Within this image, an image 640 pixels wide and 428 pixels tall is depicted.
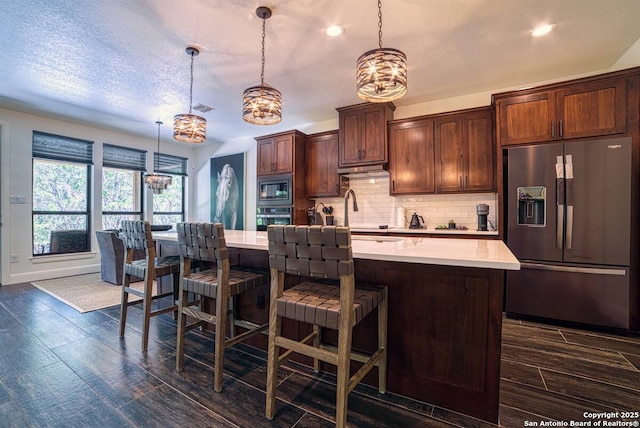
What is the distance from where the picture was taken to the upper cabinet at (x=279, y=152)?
465 centimetres

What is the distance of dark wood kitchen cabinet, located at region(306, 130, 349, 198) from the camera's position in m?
4.57

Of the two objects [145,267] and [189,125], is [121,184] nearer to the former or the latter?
[189,125]

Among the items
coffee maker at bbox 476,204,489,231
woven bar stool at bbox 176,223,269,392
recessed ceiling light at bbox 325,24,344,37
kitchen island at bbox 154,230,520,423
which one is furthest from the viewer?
coffee maker at bbox 476,204,489,231

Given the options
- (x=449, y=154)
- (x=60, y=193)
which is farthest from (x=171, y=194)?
(x=449, y=154)

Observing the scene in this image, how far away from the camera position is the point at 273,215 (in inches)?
190

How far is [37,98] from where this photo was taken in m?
3.96

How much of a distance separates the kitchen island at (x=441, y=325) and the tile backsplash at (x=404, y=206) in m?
2.50

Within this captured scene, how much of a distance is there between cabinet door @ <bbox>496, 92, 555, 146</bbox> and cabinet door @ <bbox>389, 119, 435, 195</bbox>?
84 centimetres

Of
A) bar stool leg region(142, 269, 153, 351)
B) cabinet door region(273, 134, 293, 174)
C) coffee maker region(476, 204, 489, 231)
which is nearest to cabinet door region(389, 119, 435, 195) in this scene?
coffee maker region(476, 204, 489, 231)

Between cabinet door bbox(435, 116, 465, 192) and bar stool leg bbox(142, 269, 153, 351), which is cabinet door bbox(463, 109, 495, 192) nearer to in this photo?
cabinet door bbox(435, 116, 465, 192)

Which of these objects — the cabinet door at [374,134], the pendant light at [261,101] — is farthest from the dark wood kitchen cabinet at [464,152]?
the pendant light at [261,101]

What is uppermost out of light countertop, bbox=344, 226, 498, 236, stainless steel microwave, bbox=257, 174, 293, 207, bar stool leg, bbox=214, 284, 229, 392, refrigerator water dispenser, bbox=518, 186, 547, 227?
stainless steel microwave, bbox=257, 174, 293, 207

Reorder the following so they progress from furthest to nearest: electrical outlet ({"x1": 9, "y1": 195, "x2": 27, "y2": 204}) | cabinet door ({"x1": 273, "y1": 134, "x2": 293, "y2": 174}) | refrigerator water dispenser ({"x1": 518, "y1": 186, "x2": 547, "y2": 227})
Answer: cabinet door ({"x1": 273, "y1": 134, "x2": 293, "y2": 174}), electrical outlet ({"x1": 9, "y1": 195, "x2": 27, "y2": 204}), refrigerator water dispenser ({"x1": 518, "y1": 186, "x2": 547, "y2": 227})

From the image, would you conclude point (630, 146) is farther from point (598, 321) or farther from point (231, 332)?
point (231, 332)
